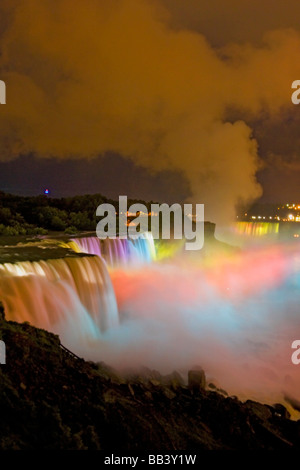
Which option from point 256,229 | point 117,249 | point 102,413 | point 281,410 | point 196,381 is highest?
point 256,229

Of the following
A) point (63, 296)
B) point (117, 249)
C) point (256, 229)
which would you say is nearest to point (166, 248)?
point (117, 249)

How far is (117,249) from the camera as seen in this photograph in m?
18.9

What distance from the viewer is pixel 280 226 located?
204 feet

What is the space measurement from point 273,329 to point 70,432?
11.9 metres

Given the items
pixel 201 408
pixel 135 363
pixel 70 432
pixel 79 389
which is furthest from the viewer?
pixel 135 363

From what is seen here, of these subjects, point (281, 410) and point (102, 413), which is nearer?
point (102, 413)

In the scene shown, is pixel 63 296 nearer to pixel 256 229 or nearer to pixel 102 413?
pixel 102 413

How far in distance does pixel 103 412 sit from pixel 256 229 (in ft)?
187

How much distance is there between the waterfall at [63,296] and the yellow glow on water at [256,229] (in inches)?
1855

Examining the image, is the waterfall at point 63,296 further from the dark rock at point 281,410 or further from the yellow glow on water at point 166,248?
the yellow glow on water at point 166,248

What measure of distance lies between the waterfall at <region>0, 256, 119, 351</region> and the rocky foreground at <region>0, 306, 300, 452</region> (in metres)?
2.22

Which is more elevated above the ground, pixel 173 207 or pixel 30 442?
pixel 173 207

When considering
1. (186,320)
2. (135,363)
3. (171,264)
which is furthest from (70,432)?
(171,264)
